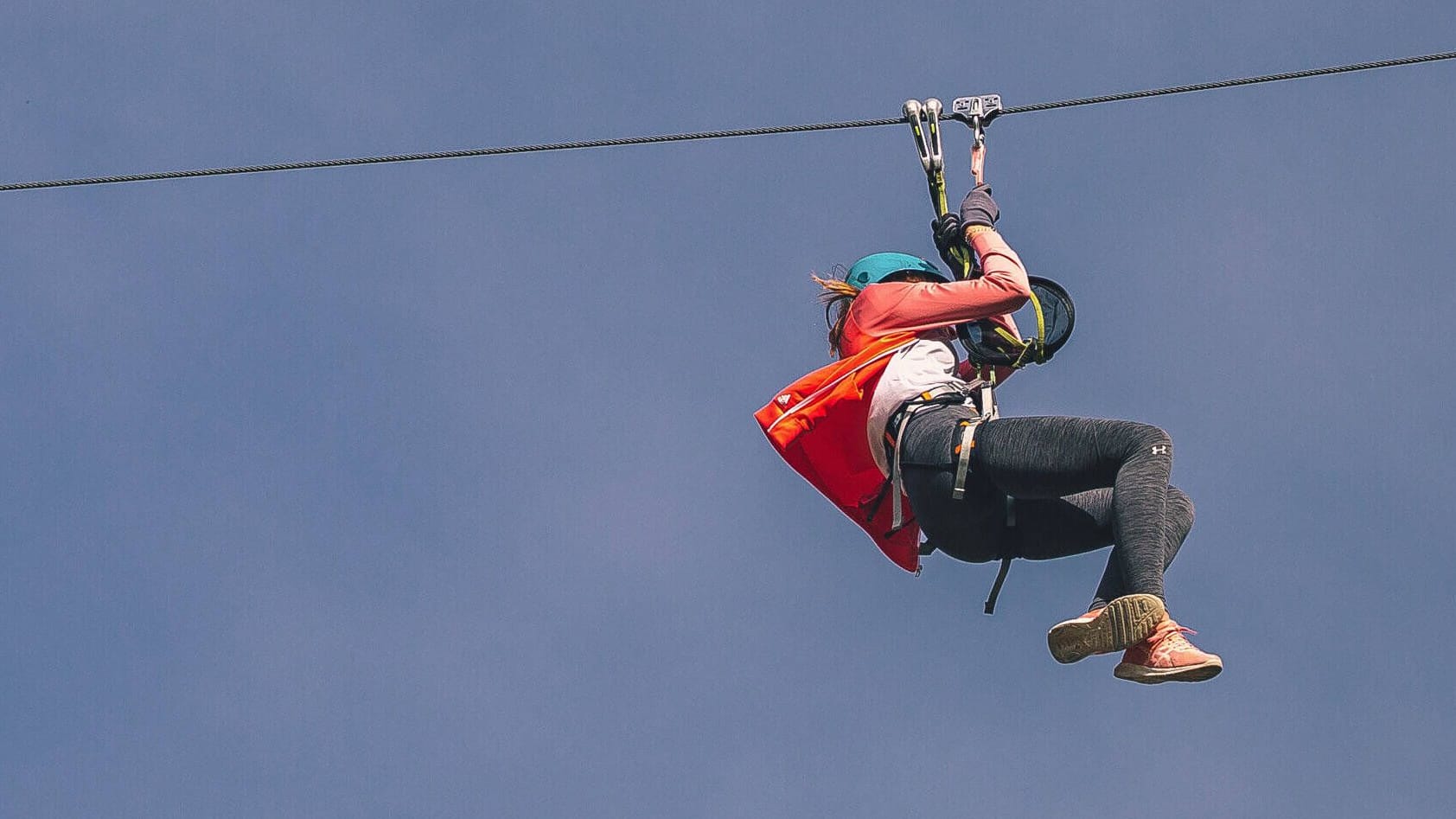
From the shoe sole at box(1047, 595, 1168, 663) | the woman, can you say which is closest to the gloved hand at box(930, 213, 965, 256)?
the woman

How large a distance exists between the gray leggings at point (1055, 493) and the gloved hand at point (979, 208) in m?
0.75

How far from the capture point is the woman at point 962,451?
28.4ft

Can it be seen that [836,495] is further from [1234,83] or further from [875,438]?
[1234,83]

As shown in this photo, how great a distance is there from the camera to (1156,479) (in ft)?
28.2

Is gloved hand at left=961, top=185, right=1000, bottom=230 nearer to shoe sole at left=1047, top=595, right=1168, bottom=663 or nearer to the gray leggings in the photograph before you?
the gray leggings

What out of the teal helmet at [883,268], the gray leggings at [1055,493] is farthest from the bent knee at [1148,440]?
the teal helmet at [883,268]

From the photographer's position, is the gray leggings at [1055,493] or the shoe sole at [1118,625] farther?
the gray leggings at [1055,493]

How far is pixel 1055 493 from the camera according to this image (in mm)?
8859

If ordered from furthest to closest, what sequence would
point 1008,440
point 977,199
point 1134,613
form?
1. point 977,199
2. point 1008,440
3. point 1134,613

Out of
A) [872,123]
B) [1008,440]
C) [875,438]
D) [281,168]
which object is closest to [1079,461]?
[1008,440]

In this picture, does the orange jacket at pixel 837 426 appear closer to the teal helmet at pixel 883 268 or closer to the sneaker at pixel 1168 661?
the teal helmet at pixel 883 268

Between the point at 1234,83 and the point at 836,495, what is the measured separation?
220 centimetres

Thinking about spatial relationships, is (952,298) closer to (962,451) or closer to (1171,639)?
(962,451)

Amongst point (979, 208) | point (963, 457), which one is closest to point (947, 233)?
point (979, 208)
